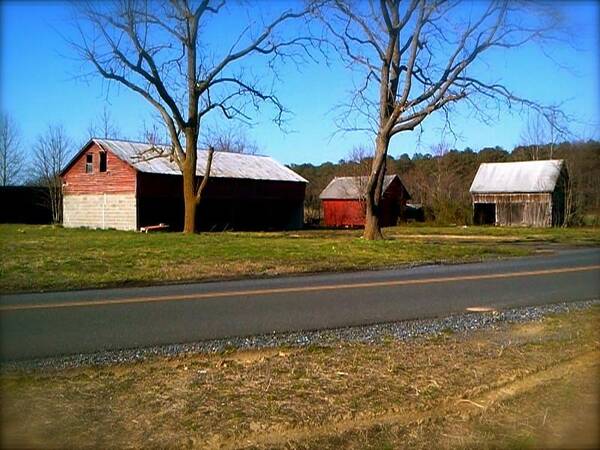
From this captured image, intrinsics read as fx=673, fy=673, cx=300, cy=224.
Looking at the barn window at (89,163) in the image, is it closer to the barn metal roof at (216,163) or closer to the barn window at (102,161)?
the barn window at (102,161)

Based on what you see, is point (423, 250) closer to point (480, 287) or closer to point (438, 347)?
point (480, 287)

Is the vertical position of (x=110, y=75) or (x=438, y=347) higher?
(x=110, y=75)

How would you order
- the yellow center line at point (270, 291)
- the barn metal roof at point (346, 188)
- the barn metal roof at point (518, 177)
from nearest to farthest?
the yellow center line at point (270, 291)
the barn metal roof at point (518, 177)
the barn metal roof at point (346, 188)

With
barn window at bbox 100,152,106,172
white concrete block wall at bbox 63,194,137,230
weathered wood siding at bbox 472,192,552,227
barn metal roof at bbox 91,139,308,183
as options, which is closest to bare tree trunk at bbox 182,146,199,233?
barn metal roof at bbox 91,139,308,183

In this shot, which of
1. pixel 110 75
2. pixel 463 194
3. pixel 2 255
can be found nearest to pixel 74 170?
pixel 110 75

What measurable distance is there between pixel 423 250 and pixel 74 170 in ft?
107

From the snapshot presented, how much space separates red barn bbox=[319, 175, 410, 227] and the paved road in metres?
44.8

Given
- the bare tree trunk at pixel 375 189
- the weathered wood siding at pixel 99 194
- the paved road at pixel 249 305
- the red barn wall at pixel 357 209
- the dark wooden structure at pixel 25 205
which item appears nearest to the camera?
the paved road at pixel 249 305

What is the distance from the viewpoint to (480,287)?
13.9 metres

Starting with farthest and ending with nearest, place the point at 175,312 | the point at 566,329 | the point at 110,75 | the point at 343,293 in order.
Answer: the point at 110,75
the point at 343,293
the point at 175,312
the point at 566,329

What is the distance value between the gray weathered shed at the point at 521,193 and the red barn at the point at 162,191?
62.0 feet

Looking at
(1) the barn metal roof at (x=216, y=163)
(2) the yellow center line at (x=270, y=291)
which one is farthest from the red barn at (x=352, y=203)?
(2) the yellow center line at (x=270, y=291)

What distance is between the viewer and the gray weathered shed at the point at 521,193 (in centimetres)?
5791

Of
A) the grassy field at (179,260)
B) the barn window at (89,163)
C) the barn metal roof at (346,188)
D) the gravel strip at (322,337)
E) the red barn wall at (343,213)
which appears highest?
the barn window at (89,163)
